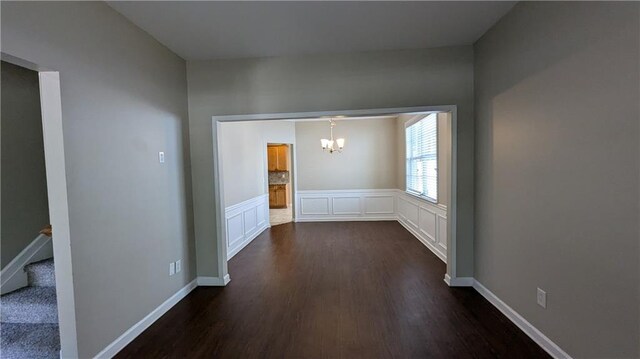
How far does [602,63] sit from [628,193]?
74 centimetres

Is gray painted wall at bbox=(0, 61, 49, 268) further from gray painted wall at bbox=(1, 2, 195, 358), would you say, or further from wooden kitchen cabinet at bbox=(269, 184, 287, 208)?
wooden kitchen cabinet at bbox=(269, 184, 287, 208)

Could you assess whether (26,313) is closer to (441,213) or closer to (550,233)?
(550,233)

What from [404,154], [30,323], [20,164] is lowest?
[30,323]

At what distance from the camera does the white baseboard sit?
2.45m

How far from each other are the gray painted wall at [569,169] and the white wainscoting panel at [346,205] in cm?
424

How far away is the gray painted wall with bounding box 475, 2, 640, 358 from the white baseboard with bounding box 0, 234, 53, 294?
4.46 m

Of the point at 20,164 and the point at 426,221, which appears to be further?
the point at 426,221

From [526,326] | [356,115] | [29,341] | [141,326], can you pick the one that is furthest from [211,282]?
[526,326]

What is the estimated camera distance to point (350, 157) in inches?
276

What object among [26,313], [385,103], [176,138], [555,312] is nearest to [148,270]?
[26,313]

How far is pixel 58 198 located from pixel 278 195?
8.04 m

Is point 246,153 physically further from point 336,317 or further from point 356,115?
point 336,317

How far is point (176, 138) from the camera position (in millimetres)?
2992

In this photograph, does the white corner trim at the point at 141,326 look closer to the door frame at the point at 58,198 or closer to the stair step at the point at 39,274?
the door frame at the point at 58,198
